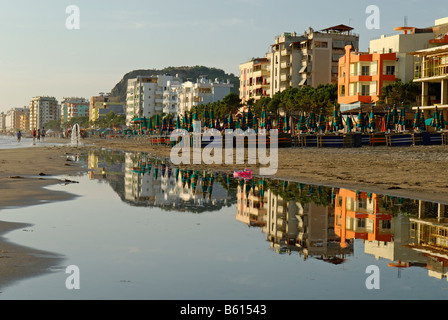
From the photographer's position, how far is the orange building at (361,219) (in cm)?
1071

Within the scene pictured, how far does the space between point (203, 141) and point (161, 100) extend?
428ft

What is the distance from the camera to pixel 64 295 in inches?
262

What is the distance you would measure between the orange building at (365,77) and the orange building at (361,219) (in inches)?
2299

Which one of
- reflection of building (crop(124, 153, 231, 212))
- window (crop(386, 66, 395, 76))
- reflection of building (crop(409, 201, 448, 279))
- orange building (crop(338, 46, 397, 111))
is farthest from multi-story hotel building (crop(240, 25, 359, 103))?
reflection of building (crop(409, 201, 448, 279))

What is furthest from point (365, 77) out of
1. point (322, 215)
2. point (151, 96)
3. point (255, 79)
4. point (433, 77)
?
point (151, 96)

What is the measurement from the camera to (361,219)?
1254 cm

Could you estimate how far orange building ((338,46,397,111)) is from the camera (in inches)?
2872

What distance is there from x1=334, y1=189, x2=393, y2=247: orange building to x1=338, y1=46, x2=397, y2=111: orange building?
58.4 m

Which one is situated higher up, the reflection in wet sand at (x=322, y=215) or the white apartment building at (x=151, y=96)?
the white apartment building at (x=151, y=96)

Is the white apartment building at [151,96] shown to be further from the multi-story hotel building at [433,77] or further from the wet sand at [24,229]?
the wet sand at [24,229]

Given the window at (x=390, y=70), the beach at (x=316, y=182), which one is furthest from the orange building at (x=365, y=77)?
the beach at (x=316, y=182)

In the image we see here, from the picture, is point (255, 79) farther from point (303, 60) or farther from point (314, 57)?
point (314, 57)

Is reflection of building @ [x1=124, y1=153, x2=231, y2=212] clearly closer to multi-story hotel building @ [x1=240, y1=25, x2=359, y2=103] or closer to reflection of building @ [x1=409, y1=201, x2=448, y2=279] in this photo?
reflection of building @ [x1=409, y1=201, x2=448, y2=279]

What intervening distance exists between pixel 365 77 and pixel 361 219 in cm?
6499
